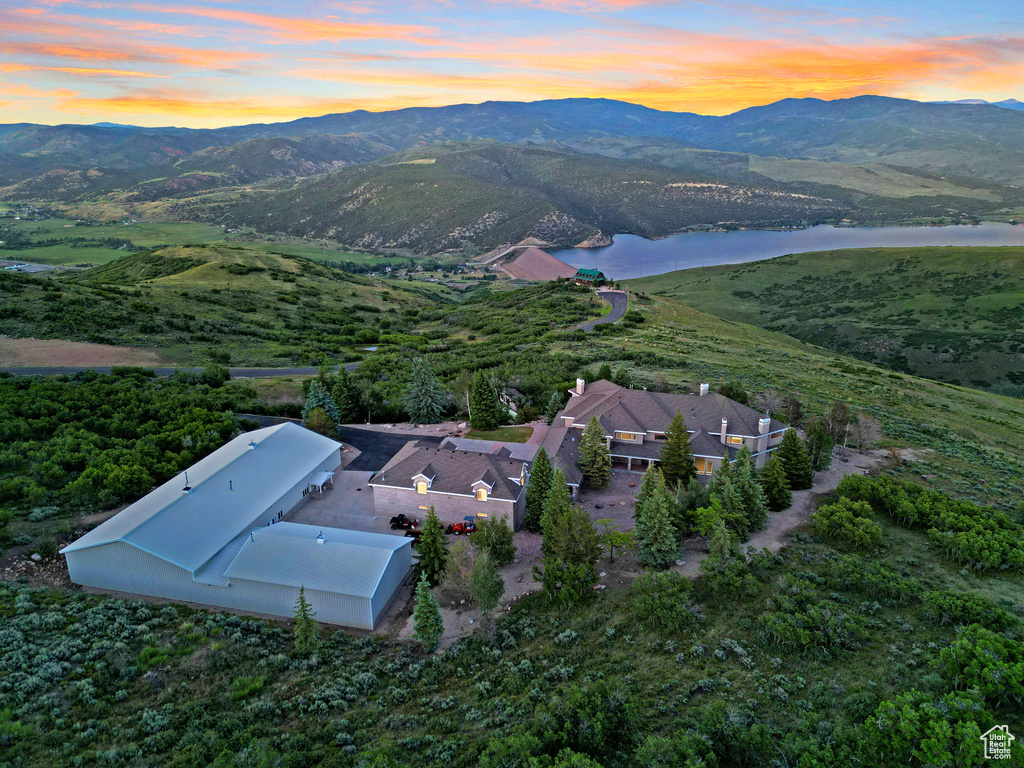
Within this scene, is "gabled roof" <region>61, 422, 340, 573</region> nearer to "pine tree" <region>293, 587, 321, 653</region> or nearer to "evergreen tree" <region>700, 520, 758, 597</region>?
"pine tree" <region>293, 587, 321, 653</region>

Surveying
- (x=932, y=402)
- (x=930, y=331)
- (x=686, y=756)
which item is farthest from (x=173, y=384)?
(x=930, y=331)

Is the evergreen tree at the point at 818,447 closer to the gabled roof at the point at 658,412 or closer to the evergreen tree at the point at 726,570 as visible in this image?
the gabled roof at the point at 658,412

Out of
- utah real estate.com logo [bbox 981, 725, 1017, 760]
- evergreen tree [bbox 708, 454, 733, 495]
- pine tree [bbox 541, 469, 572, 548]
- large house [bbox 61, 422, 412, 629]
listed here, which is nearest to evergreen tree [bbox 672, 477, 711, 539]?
evergreen tree [bbox 708, 454, 733, 495]

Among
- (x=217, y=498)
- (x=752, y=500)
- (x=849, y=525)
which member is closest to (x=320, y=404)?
(x=217, y=498)

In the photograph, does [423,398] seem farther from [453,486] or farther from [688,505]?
[688,505]

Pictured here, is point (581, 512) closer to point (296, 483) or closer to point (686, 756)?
point (686, 756)
